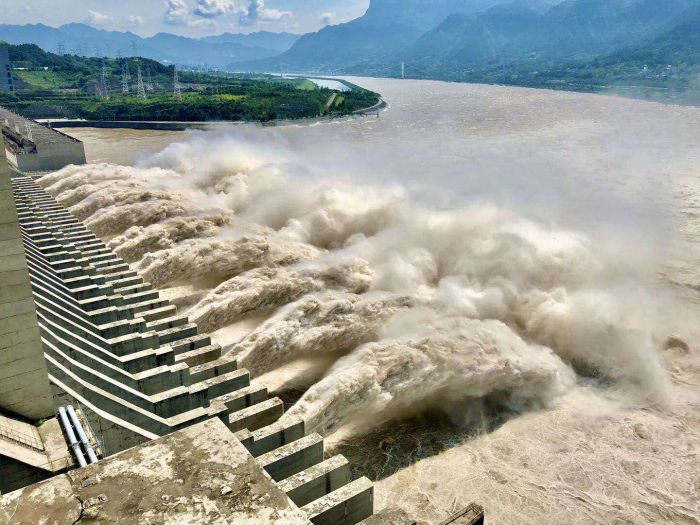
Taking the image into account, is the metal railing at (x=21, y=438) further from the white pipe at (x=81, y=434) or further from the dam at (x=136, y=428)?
the white pipe at (x=81, y=434)

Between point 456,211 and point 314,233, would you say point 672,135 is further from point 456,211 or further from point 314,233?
point 314,233

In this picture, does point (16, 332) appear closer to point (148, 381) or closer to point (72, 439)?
point (72, 439)

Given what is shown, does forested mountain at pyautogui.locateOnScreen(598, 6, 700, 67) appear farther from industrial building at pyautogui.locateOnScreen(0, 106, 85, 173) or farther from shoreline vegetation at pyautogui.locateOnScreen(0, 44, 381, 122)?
industrial building at pyautogui.locateOnScreen(0, 106, 85, 173)

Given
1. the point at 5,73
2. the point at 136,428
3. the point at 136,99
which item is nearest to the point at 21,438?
the point at 136,428

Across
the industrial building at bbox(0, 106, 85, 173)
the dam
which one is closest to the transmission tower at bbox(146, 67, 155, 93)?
the industrial building at bbox(0, 106, 85, 173)

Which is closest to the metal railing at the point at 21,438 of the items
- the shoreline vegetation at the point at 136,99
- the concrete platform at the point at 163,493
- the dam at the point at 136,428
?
the dam at the point at 136,428

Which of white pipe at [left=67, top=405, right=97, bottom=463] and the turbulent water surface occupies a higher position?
white pipe at [left=67, top=405, right=97, bottom=463]

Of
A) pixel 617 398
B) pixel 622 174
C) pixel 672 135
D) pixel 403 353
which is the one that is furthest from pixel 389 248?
pixel 672 135
